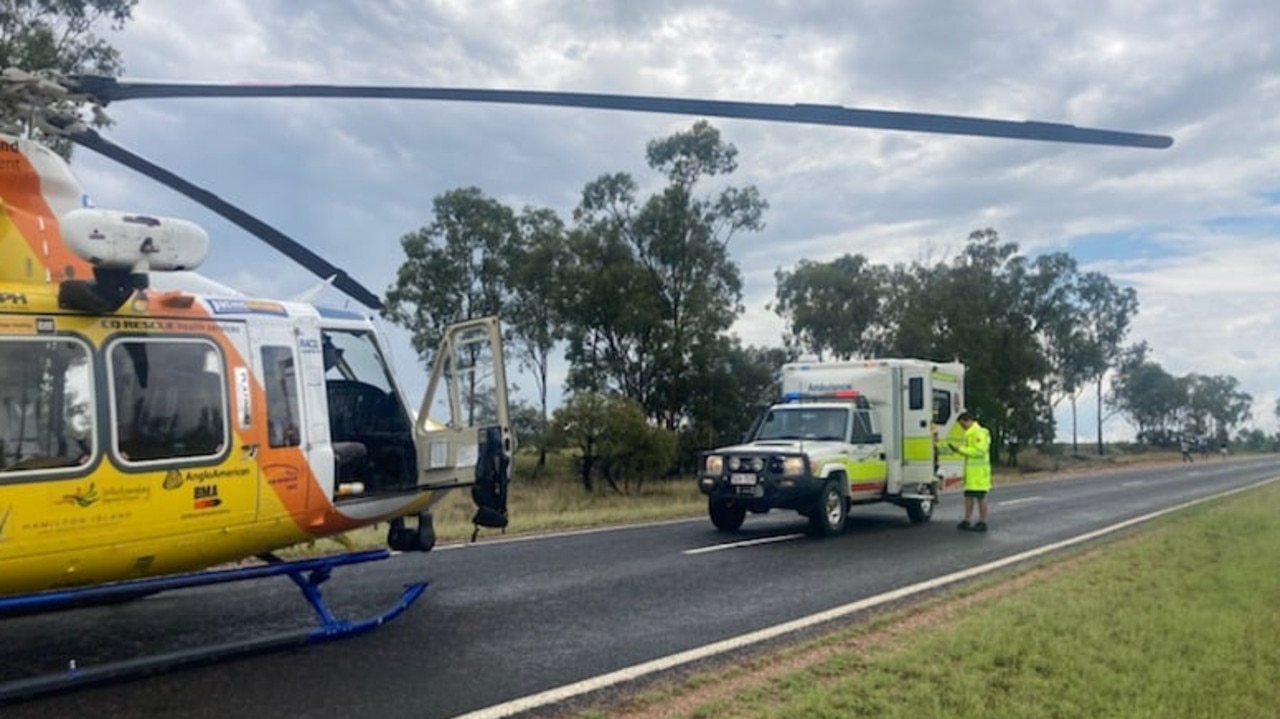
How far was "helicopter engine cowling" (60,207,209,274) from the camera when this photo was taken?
5465mm

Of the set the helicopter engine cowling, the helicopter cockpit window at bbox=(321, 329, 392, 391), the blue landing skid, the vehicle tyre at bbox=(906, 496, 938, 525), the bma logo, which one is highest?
the helicopter engine cowling

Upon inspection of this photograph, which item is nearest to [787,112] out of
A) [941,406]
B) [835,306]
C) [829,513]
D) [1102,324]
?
[829,513]

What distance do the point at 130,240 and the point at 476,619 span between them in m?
3.83

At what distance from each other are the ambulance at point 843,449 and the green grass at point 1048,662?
4170 millimetres

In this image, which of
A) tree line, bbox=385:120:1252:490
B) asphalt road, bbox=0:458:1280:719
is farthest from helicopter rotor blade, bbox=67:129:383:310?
tree line, bbox=385:120:1252:490

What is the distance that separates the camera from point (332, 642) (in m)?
6.68

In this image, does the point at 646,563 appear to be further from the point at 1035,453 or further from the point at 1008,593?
the point at 1035,453

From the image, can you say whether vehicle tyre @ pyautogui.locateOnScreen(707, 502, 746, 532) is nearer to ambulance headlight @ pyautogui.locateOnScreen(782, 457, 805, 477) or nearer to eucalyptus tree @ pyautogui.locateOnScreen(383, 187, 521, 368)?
ambulance headlight @ pyautogui.locateOnScreen(782, 457, 805, 477)

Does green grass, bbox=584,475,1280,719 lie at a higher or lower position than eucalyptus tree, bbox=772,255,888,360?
lower

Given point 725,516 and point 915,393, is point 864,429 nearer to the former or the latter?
point 915,393

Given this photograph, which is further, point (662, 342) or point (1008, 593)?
point (662, 342)

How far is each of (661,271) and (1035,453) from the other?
137ft

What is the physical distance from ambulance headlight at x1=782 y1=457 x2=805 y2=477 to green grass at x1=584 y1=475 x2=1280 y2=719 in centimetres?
400

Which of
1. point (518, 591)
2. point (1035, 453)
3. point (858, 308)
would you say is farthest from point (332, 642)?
point (1035, 453)
